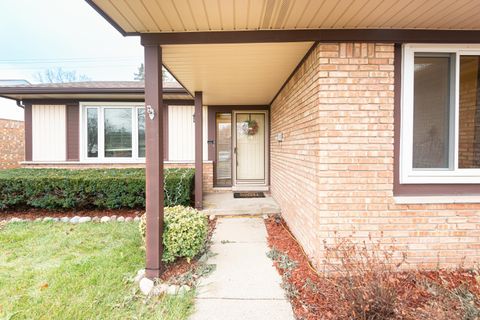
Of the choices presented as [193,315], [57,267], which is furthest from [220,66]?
[57,267]

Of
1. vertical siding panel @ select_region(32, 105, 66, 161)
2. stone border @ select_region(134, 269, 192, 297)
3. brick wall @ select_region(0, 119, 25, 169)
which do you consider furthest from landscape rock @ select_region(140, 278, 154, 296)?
brick wall @ select_region(0, 119, 25, 169)

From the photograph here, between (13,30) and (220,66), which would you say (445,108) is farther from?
(13,30)

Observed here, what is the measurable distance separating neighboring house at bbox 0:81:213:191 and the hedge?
175 centimetres

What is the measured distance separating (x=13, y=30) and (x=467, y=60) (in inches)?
1646

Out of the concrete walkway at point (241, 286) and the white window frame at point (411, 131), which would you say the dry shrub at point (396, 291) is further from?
the white window frame at point (411, 131)

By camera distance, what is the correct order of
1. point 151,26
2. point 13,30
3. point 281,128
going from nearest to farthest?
point 151,26 < point 281,128 < point 13,30

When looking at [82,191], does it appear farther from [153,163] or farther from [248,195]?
[248,195]

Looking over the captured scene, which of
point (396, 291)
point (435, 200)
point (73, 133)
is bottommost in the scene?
point (396, 291)

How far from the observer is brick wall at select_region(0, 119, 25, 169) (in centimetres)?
892

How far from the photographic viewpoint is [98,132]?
23.5 feet

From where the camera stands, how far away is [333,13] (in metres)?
2.48

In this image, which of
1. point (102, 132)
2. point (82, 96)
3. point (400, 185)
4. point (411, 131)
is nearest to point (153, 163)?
point (400, 185)

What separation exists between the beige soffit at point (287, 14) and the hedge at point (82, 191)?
10.7 feet

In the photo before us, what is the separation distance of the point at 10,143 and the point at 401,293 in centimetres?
1223
